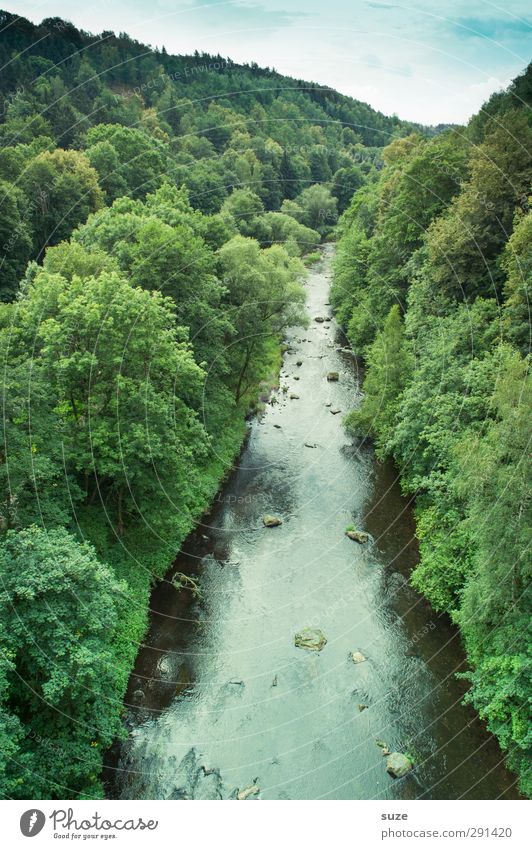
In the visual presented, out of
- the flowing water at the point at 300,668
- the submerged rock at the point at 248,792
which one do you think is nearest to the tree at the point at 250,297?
the flowing water at the point at 300,668

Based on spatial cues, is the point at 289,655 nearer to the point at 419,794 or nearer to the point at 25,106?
the point at 419,794

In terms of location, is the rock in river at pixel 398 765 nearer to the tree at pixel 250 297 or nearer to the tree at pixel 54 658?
the tree at pixel 54 658

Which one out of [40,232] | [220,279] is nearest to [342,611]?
[220,279]

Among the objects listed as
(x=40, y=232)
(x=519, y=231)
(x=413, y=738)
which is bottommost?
(x=413, y=738)

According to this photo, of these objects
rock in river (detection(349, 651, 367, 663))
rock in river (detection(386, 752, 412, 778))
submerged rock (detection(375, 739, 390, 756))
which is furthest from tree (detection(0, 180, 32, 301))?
rock in river (detection(386, 752, 412, 778))

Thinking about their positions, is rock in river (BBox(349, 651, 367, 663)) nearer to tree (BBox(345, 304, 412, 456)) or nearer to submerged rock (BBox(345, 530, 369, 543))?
submerged rock (BBox(345, 530, 369, 543))
